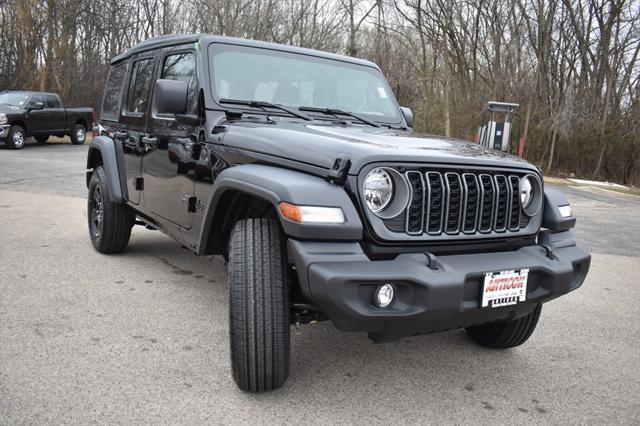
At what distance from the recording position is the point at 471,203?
277 centimetres

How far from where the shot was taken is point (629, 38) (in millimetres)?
19281

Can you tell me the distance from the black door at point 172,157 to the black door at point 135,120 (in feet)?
0.59

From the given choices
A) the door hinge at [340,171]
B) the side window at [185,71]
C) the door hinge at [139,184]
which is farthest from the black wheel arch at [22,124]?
the door hinge at [340,171]

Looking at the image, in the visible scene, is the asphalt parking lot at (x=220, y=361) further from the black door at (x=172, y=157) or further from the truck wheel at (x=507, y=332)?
the black door at (x=172, y=157)

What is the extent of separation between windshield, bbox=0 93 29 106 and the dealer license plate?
56.7 ft

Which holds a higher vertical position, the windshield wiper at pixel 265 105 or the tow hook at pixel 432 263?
the windshield wiper at pixel 265 105

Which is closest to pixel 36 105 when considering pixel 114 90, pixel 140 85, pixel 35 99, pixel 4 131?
pixel 35 99

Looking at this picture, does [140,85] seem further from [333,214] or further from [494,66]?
[494,66]

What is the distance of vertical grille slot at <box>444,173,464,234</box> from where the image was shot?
2684 millimetres

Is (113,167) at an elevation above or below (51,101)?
below

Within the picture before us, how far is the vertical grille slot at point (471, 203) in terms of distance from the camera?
275 cm

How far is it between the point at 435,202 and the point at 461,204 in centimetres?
15

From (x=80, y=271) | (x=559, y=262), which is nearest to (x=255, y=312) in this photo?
(x=559, y=262)

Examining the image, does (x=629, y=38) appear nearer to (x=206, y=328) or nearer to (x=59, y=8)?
(x=206, y=328)
